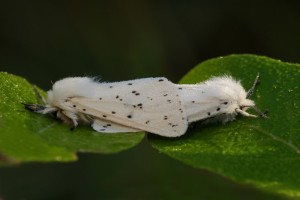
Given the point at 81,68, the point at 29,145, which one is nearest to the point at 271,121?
the point at 29,145

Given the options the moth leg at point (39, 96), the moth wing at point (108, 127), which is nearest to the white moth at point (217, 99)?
the moth wing at point (108, 127)

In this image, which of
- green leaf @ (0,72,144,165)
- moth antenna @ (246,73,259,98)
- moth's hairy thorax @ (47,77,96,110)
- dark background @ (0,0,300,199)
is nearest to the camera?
green leaf @ (0,72,144,165)

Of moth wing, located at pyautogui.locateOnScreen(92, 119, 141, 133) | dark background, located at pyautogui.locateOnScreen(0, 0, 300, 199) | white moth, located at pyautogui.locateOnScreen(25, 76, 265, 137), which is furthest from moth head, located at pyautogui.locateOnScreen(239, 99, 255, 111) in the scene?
dark background, located at pyautogui.locateOnScreen(0, 0, 300, 199)

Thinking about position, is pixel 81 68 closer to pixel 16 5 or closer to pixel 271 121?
pixel 16 5

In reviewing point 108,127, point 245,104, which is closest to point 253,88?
point 245,104

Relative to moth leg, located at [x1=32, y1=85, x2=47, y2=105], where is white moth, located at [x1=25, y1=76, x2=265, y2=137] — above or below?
above

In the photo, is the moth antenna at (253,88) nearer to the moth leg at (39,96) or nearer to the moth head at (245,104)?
the moth head at (245,104)

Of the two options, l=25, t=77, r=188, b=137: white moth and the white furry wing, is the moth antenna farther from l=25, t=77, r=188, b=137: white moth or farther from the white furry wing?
l=25, t=77, r=188, b=137: white moth
